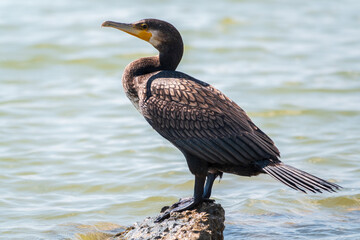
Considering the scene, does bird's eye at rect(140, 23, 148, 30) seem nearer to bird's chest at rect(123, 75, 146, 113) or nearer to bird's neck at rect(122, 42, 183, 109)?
bird's neck at rect(122, 42, 183, 109)

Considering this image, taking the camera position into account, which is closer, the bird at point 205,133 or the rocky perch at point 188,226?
the rocky perch at point 188,226

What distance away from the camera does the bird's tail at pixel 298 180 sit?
5.65m

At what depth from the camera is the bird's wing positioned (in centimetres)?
594

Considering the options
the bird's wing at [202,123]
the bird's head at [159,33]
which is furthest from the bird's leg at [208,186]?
the bird's head at [159,33]

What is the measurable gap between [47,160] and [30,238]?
2.56m

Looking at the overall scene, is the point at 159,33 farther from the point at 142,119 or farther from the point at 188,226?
the point at 142,119

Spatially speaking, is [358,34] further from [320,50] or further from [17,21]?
[17,21]

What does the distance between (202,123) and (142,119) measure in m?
5.48

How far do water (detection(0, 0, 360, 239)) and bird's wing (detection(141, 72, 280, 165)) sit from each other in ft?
4.61

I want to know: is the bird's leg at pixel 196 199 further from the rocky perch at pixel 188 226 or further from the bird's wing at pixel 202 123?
the bird's wing at pixel 202 123

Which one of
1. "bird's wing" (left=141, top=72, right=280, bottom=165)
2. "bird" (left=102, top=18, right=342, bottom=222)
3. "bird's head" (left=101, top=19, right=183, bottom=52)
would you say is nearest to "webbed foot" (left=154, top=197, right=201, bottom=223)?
"bird" (left=102, top=18, right=342, bottom=222)

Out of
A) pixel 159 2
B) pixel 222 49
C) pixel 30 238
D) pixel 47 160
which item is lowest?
pixel 30 238

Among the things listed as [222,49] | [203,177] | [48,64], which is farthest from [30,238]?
[222,49]

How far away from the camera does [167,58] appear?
6.70 meters
